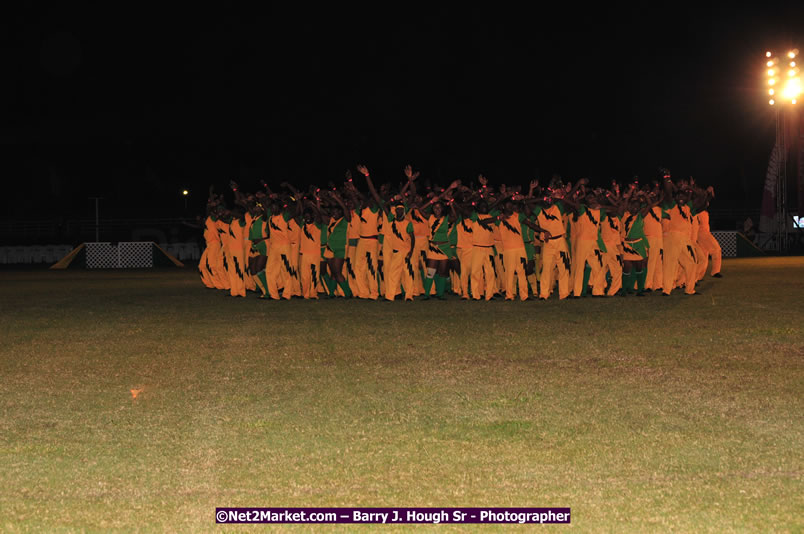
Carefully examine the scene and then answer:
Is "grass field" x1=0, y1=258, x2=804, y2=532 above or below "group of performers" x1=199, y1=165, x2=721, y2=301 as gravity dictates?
below

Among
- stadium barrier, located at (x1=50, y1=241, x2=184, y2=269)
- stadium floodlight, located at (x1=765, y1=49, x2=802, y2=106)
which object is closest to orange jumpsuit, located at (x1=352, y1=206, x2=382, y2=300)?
stadium barrier, located at (x1=50, y1=241, x2=184, y2=269)

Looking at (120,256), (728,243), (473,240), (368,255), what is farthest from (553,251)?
(120,256)

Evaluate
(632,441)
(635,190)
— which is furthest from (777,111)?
(632,441)

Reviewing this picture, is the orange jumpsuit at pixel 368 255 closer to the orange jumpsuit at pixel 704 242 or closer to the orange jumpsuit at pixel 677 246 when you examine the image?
the orange jumpsuit at pixel 677 246

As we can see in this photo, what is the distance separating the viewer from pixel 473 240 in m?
18.1

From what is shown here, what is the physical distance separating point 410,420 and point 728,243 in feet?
110

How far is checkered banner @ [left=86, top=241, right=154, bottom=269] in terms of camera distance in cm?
3734

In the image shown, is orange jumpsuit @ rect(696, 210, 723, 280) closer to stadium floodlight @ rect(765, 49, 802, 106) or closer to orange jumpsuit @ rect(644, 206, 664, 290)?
orange jumpsuit @ rect(644, 206, 664, 290)

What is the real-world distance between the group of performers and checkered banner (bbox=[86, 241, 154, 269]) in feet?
61.1

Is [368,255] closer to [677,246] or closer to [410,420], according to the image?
[677,246]

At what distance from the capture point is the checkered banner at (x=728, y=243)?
3816 centimetres

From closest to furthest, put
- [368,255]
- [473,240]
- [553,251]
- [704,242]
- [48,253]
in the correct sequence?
[473,240] → [553,251] → [368,255] → [704,242] → [48,253]

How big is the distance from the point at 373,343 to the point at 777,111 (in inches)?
1092

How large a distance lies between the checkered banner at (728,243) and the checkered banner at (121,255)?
21.3 m
